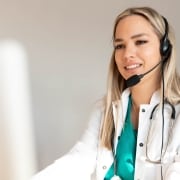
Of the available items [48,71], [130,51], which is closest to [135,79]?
[130,51]

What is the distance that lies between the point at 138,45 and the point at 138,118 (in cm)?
30

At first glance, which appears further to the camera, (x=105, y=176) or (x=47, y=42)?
(x=47, y=42)

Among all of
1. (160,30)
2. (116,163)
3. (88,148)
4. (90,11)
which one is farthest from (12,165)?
(160,30)

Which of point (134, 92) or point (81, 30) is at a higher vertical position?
point (81, 30)

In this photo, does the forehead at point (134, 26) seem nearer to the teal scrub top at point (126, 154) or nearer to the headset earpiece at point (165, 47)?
the headset earpiece at point (165, 47)

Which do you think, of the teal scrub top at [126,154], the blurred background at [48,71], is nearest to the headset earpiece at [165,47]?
the teal scrub top at [126,154]

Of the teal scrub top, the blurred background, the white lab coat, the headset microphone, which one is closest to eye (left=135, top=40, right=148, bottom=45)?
the headset microphone

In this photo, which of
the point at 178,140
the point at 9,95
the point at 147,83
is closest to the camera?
the point at 178,140

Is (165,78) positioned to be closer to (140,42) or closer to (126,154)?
(140,42)

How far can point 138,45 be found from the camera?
1300mm

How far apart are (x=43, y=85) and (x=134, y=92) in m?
0.54

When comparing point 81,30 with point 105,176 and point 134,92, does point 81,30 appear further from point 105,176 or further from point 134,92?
point 105,176

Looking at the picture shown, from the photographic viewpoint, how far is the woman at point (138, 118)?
1258mm

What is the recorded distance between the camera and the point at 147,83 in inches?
53.3
